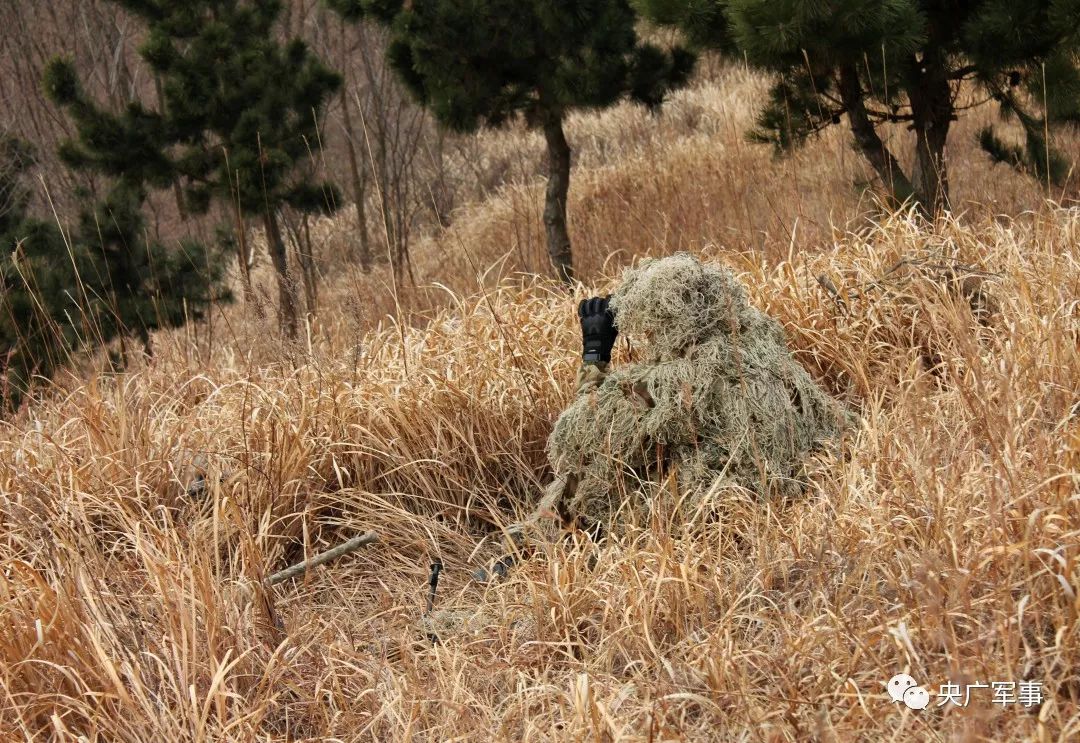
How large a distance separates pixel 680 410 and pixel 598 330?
0.45 metres

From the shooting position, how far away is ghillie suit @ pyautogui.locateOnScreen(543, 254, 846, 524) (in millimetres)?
3166

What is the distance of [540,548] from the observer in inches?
128

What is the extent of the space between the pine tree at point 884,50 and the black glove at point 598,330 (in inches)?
83.3

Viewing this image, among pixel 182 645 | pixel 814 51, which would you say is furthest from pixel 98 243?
pixel 182 645

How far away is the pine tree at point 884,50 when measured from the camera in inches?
201

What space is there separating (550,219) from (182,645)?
5.55 meters

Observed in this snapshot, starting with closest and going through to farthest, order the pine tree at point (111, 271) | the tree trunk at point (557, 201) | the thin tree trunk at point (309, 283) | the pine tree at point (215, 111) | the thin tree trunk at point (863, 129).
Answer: the thin tree trunk at point (863, 129) → the thin tree trunk at point (309, 283) → the pine tree at point (111, 271) → the pine tree at point (215, 111) → the tree trunk at point (557, 201)

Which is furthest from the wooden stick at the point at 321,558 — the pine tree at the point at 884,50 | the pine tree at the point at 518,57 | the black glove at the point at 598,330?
the pine tree at the point at 518,57

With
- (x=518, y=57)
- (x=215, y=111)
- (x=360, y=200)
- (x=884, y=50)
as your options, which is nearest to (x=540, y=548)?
(x=884, y=50)

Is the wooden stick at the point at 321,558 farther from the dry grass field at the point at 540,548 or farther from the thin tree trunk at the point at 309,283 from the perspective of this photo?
the thin tree trunk at the point at 309,283

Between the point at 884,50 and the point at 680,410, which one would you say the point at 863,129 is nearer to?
the point at 884,50

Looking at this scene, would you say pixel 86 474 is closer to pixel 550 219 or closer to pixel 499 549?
pixel 499 549

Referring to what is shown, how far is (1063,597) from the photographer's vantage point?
2287 millimetres

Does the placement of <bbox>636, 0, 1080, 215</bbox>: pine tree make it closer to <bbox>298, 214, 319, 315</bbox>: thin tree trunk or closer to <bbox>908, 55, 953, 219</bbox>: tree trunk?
<bbox>908, 55, 953, 219</bbox>: tree trunk
